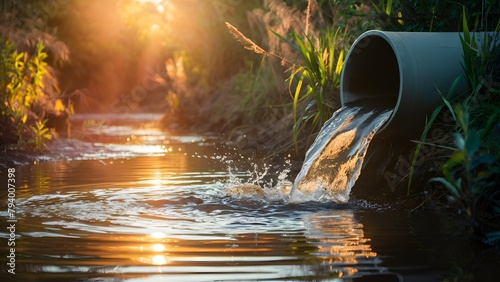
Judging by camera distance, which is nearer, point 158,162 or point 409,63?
point 409,63

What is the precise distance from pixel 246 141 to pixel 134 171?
10.2 feet

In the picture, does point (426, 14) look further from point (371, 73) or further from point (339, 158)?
point (339, 158)

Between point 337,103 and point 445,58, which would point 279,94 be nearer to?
point 337,103

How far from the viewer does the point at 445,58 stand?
21.4 ft

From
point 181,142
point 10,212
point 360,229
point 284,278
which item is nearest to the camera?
point 284,278

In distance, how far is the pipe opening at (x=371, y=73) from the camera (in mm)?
7367

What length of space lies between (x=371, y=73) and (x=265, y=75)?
551 centimetres

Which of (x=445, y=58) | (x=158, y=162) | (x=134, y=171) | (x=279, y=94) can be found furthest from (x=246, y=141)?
(x=445, y=58)

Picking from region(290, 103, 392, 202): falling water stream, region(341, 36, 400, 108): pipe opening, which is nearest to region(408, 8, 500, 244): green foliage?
region(290, 103, 392, 202): falling water stream

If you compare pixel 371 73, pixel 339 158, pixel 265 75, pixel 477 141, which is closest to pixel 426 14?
pixel 371 73

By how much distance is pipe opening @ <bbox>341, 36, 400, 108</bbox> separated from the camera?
737 cm

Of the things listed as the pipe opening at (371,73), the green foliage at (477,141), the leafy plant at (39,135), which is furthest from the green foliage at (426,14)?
the leafy plant at (39,135)

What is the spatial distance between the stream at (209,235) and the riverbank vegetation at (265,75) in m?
0.42

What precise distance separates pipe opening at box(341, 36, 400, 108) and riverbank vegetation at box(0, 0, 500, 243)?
1.04 feet
